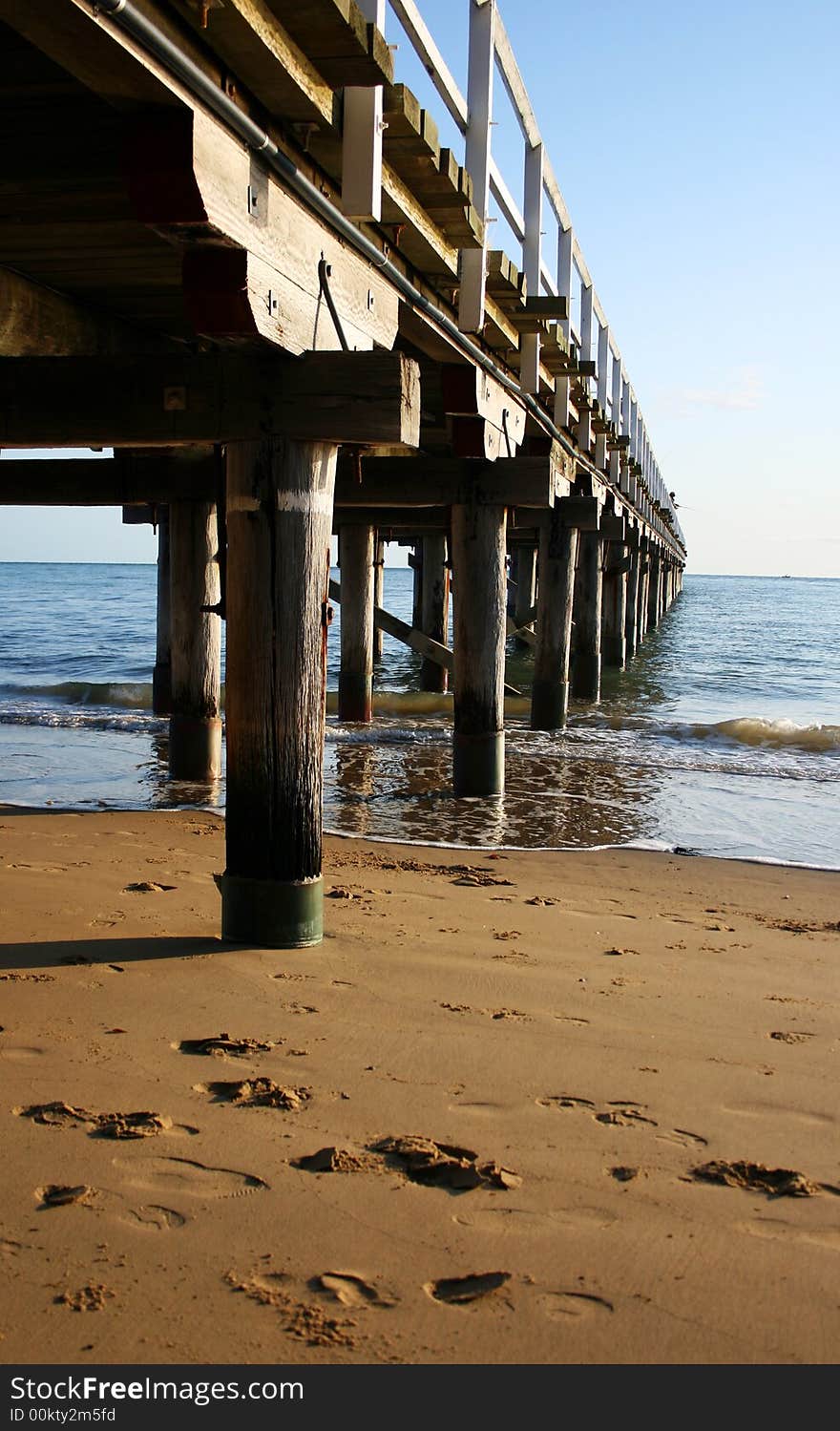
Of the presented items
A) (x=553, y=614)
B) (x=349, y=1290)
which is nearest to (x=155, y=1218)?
(x=349, y=1290)

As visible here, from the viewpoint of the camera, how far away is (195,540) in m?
8.67

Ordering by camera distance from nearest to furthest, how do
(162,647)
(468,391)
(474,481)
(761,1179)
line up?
(761,1179), (468,391), (474,481), (162,647)

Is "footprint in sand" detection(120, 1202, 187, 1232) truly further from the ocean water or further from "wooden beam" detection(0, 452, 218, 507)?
"wooden beam" detection(0, 452, 218, 507)

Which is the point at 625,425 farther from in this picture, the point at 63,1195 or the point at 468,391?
the point at 63,1195

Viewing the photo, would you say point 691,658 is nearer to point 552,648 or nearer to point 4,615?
point 552,648

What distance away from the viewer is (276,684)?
13.8 ft

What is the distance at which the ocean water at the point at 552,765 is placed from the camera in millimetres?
8133

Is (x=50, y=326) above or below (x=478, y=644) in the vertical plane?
above

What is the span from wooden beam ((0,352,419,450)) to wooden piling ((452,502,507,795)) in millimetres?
3720

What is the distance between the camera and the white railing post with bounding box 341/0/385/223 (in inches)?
152

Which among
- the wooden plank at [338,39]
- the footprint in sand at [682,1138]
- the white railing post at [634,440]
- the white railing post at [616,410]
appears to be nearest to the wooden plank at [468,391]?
the wooden plank at [338,39]

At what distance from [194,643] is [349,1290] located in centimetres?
690

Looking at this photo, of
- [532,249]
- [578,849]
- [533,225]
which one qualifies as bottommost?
[578,849]

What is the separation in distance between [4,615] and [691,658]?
2655cm
